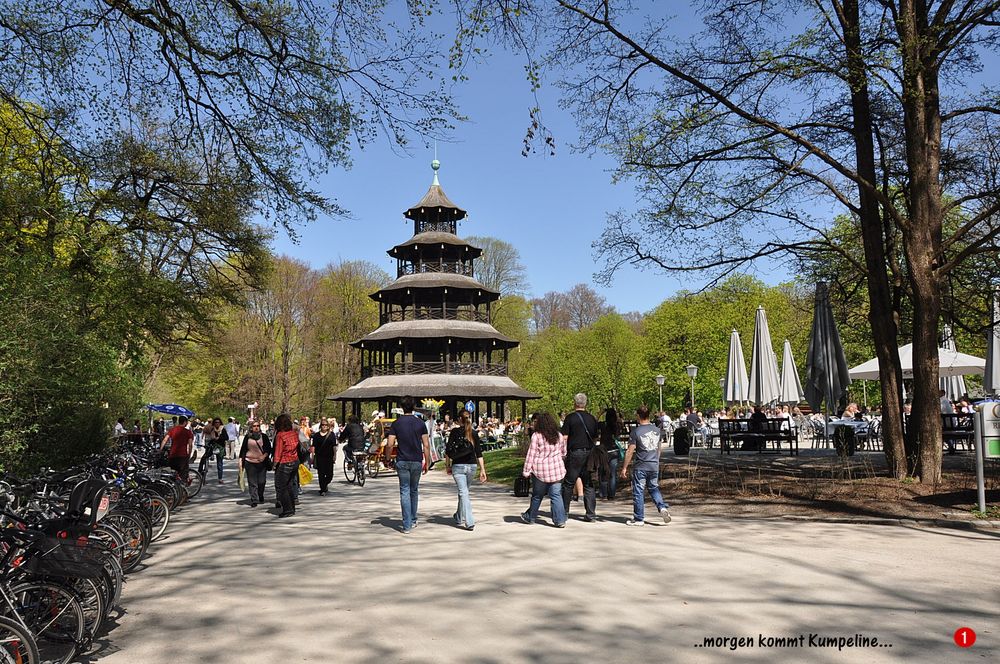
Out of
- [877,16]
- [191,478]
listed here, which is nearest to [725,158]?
[877,16]

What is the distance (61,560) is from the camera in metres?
5.35

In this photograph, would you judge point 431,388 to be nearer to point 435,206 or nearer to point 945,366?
point 435,206

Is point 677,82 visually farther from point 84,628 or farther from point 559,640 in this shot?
point 84,628

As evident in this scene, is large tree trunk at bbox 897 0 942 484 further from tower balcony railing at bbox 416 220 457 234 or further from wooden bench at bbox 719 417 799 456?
tower balcony railing at bbox 416 220 457 234

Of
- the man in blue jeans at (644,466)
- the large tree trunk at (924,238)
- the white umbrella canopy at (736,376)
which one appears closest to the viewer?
the man in blue jeans at (644,466)

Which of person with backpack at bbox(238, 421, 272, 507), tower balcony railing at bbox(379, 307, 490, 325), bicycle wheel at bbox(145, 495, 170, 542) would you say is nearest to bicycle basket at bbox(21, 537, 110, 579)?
bicycle wheel at bbox(145, 495, 170, 542)

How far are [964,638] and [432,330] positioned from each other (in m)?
40.0

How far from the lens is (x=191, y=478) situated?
17594 millimetres

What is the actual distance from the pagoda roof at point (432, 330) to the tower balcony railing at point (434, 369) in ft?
5.89

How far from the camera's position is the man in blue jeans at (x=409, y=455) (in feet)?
36.7

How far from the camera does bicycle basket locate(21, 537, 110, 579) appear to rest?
529cm

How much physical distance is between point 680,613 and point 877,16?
12358mm

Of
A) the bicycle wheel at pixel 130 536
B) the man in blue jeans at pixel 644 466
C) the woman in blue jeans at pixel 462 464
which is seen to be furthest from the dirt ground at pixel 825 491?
the bicycle wheel at pixel 130 536

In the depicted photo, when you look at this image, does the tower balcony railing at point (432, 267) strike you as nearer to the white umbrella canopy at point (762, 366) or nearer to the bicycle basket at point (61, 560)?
the white umbrella canopy at point (762, 366)
